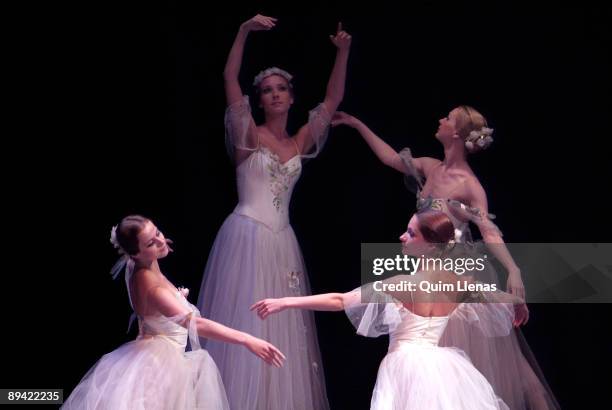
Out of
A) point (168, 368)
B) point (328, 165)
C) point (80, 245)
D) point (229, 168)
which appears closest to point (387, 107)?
point (328, 165)

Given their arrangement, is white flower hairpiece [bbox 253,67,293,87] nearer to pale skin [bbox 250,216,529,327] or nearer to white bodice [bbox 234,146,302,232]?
white bodice [bbox 234,146,302,232]

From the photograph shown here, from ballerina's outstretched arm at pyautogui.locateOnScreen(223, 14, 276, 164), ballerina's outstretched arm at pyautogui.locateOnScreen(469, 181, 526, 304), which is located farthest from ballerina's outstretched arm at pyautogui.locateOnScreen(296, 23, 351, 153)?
ballerina's outstretched arm at pyautogui.locateOnScreen(469, 181, 526, 304)

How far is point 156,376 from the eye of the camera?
3.13 metres

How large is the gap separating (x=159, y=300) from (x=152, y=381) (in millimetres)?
281

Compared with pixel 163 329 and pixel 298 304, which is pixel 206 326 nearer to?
pixel 163 329

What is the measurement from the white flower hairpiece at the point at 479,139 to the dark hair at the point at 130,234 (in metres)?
1.48

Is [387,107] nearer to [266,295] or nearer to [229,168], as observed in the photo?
[229,168]

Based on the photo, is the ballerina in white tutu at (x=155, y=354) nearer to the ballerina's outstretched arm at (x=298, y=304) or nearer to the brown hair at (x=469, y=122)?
the ballerina's outstretched arm at (x=298, y=304)

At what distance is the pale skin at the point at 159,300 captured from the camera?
3111 mm

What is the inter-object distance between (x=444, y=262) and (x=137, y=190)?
1.47m

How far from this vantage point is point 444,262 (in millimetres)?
3473

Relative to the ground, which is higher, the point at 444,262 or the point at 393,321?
the point at 444,262

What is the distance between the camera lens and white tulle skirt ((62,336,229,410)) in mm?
3090

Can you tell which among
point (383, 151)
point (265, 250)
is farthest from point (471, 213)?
point (265, 250)
